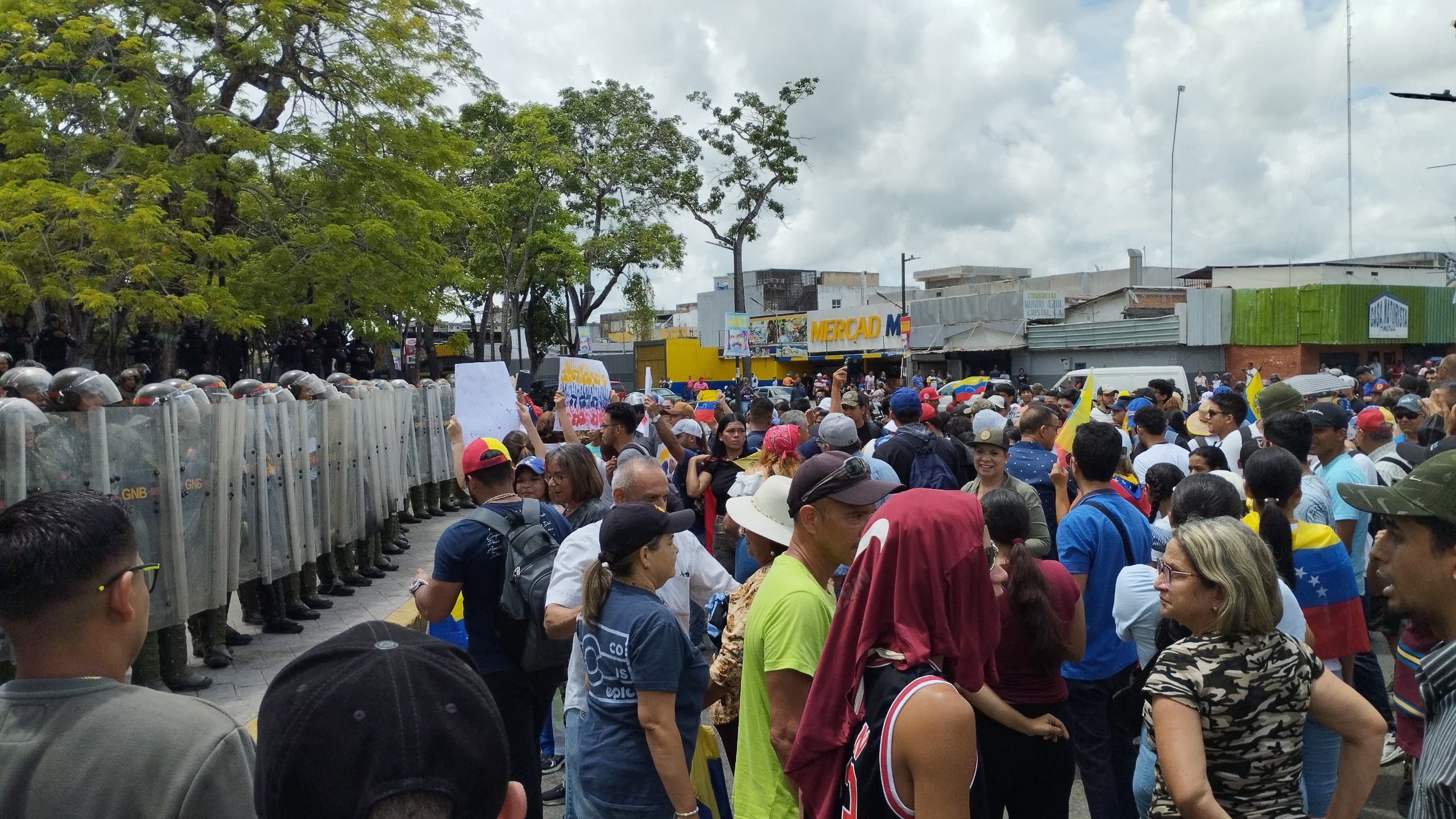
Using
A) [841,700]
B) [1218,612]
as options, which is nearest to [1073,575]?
[1218,612]

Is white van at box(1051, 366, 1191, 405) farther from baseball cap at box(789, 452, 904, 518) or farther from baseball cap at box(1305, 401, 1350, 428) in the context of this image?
baseball cap at box(789, 452, 904, 518)

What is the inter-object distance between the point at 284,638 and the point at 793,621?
708 centimetres

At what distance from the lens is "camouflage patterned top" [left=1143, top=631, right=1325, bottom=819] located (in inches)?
106

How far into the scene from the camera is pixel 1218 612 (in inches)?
109

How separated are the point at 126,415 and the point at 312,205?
13.2 meters

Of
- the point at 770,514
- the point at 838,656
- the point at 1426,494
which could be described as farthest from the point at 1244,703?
the point at 770,514

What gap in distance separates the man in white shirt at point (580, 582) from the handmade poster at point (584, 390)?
5.62 metres

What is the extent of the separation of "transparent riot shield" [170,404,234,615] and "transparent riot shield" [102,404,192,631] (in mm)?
37

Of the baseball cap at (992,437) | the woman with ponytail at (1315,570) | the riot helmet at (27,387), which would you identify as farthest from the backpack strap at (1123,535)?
the riot helmet at (27,387)

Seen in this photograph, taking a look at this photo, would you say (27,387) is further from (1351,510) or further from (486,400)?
(1351,510)

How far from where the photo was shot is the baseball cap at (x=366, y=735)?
4.93 feet

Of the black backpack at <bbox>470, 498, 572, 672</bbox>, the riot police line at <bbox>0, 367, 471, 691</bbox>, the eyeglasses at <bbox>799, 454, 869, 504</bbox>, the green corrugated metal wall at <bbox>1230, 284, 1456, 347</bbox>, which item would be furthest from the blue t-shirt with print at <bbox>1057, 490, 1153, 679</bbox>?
the green corrugated metal wall at <bbox>1230, 284, 1456, 347</bbox>

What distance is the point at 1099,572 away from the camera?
4480 mm

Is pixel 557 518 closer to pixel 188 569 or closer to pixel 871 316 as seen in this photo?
pixel 188 569
